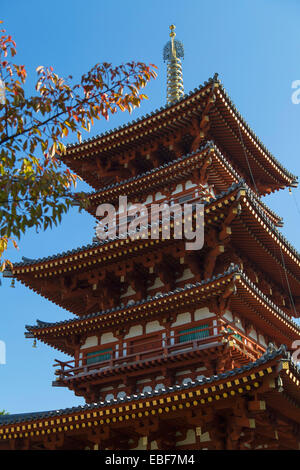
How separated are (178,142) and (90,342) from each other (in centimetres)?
983

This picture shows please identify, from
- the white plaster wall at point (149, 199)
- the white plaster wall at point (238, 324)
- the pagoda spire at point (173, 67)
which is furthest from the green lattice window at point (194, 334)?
the pagoda spire at point (173, 67)

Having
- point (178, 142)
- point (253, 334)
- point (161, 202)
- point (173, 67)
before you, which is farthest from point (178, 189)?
point (173, 67)

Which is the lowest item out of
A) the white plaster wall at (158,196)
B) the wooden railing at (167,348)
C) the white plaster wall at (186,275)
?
the wooden railing at (167,348)

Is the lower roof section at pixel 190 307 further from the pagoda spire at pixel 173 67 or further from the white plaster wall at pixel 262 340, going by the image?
the pagoda spire at pixel 173 67

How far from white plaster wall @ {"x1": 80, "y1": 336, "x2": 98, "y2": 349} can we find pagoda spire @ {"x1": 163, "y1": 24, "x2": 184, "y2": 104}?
15415 mm

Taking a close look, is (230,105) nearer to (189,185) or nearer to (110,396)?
(189,185)

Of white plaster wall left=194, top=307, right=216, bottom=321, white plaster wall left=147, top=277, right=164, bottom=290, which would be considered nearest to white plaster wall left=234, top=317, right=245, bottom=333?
white plaster wall left=194, top=307, right=216, bottom=321

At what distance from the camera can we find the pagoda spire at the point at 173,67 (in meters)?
30.2

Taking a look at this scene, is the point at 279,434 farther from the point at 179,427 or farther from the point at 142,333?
the point at 142,333

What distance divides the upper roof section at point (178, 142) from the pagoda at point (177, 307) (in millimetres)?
64

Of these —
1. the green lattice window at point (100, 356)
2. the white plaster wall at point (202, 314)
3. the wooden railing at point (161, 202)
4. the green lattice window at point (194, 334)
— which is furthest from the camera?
the wooden railing at point (161, 202)

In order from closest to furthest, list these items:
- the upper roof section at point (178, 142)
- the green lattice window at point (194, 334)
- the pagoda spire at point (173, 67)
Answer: the green lattice window at point (194, 334) < the upper roof section at point (178, 142) < the pagoda spire at point (173, 67)

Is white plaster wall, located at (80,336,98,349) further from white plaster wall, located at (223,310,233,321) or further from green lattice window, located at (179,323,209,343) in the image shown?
white plaster wall, located at (223,310,233,321)
